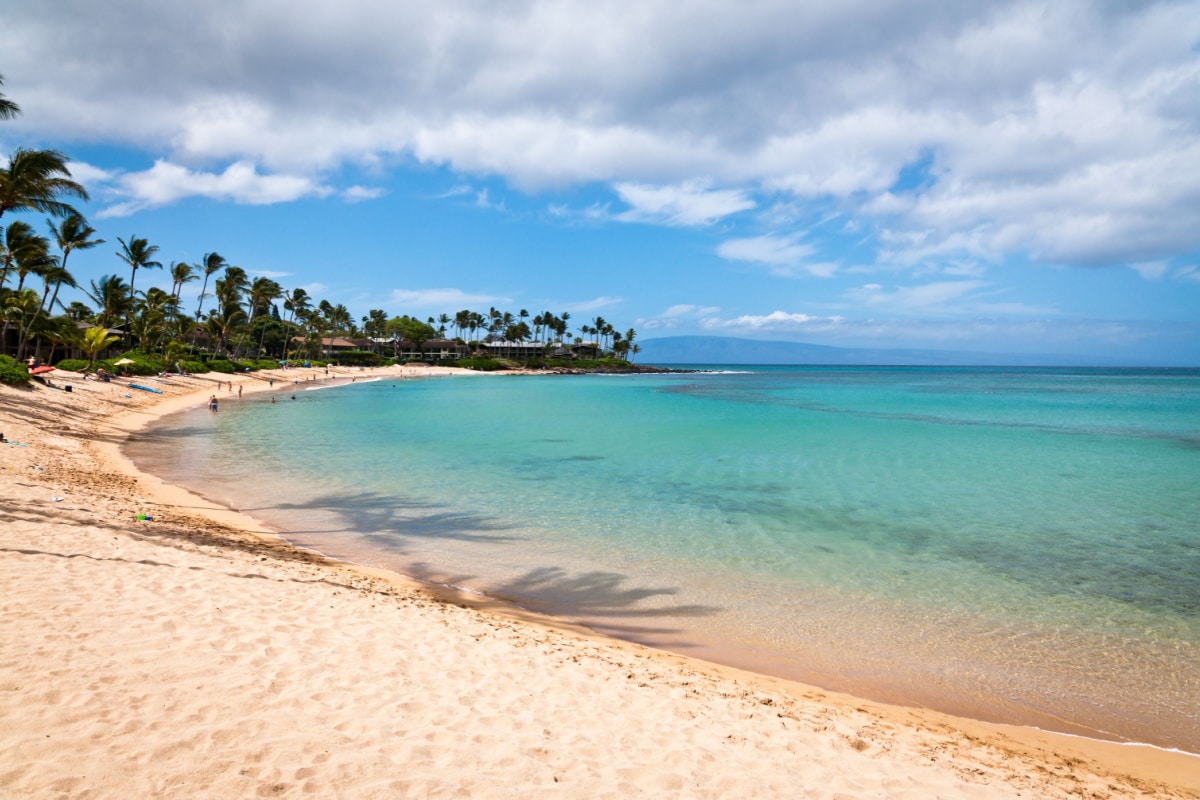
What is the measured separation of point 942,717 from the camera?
591 cm

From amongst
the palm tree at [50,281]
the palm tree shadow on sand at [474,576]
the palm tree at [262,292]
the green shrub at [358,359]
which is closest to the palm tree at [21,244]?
the palm tree at [50,281]

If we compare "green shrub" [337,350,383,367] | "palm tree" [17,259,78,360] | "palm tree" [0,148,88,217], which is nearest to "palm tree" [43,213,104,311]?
"palm tree" [17,259,78,360]

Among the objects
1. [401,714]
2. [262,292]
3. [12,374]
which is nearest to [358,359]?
[262,292]

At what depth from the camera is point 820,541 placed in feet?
40.0

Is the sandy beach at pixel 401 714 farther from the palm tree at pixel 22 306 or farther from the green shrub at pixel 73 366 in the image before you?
the green shrub at pixel 73 366

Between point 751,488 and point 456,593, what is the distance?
35.1 ft

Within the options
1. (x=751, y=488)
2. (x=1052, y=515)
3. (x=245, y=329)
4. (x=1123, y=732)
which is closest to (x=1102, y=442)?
(x=1052, y=515)

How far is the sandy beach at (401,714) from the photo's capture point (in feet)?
12.7

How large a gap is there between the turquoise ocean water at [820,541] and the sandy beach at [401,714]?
109 cm

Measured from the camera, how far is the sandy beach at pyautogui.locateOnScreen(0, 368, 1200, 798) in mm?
3875

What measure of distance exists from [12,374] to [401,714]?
33.8 metres

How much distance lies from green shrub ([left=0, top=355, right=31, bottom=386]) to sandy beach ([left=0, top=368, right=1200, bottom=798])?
2663 centimetres

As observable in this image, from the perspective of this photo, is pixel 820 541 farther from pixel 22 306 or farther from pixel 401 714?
pixel 22 306

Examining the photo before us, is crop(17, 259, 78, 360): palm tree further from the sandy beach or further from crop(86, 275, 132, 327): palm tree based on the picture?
the sandy beach
